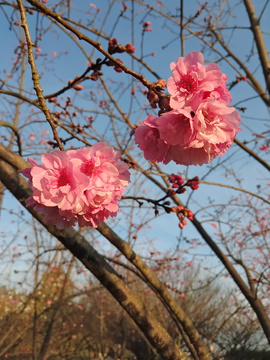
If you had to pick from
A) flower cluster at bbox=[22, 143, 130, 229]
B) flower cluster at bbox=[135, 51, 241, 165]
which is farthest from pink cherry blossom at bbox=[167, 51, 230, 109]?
flower cluster at bbox=[22, 143, 130, 229]

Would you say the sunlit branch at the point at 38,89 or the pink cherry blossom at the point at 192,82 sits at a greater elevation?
the sunlit branch at the point at 38,89

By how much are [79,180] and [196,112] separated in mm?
337

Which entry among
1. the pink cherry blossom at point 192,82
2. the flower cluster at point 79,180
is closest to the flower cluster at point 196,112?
the pink cherry blossom at point 192,82

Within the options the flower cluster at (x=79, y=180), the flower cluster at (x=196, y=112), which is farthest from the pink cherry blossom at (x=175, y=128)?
the flower cluster at (x=79, y=180)

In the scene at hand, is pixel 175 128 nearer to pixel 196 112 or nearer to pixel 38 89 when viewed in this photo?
pixel 196 112

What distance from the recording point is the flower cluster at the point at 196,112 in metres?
0.79

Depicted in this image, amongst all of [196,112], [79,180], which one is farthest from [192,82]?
[79,180]

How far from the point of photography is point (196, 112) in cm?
78

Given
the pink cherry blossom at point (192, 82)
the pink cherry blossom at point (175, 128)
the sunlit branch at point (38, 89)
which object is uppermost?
the sunlit branch at point (38, 89)

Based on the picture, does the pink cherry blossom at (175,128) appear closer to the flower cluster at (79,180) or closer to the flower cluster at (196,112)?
the flower cluster at (196,112)

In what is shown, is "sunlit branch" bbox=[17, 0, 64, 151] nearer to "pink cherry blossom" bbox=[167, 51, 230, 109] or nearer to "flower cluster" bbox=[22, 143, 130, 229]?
"flower cluster" bbox=[22, 143, 130, 229]

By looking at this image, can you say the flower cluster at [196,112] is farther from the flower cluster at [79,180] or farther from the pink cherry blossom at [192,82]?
the flower cluster at [79,180]

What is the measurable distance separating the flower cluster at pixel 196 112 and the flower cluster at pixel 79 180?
13 cm

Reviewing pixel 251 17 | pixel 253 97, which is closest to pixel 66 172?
pixel 253 97
